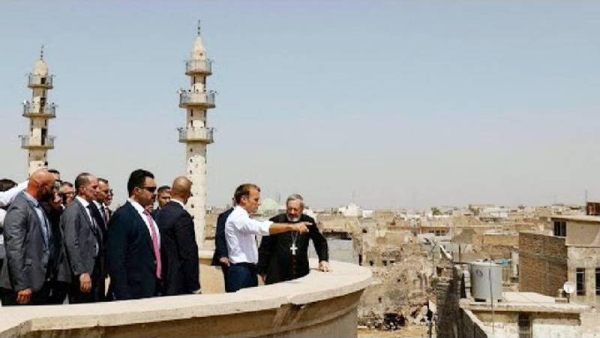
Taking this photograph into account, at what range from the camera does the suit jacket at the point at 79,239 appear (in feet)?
15.0

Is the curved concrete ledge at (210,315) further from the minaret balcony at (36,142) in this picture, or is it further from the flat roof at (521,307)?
the minaret balcony at (36,142)

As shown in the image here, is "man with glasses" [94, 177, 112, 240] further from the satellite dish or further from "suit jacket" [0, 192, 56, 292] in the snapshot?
the satellite dish

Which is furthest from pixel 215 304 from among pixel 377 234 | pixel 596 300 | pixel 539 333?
pixel 377 234

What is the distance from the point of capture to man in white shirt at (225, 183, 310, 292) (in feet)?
16.8

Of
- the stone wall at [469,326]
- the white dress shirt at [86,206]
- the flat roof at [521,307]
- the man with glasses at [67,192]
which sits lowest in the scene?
the stone wall at [469,326]

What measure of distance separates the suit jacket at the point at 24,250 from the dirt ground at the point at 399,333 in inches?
1118

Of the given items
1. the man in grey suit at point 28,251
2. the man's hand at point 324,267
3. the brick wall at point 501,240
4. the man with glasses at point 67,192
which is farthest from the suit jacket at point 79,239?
the brick wall at point 501,240

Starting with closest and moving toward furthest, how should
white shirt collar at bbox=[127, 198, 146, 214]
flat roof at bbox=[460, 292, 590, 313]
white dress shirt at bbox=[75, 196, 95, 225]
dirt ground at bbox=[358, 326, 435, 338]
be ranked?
white shirt collar at bbox=[127, 198, 146, 214] → white dress shirt at bbox=[75, 196, 95, 225] → flat roof at bbox=[460, 292, 590, 313] → dirt ground at bbox=[358, 326, 435, 338]

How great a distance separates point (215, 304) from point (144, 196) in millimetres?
1573

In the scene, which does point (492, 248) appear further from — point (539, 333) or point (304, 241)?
point (304, 241)

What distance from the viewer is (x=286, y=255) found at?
550cm

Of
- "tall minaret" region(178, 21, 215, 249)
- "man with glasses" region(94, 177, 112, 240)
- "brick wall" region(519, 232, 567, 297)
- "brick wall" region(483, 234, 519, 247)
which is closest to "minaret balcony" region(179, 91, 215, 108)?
"tall minaret" region(178, 21, 215, 249)

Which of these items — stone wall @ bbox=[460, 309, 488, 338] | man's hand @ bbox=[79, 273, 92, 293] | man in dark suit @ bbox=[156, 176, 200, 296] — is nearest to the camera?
man's hand @ bbox=[79, 273, 92, 293]

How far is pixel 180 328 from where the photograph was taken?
3.25 meters
